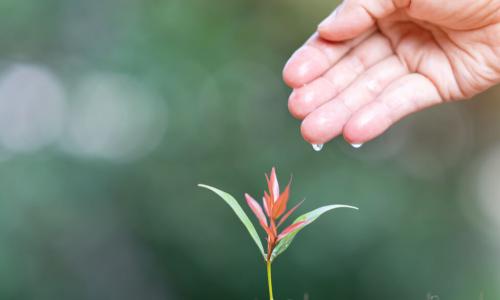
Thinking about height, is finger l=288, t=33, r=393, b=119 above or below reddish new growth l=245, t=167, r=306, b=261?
above

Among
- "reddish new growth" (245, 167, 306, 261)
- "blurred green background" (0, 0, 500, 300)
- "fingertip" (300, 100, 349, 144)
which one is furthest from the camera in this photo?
"blurred green background" (0, 0, 500, 300)

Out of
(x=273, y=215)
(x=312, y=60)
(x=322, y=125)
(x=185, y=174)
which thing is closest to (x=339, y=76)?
(x=312, y=60)

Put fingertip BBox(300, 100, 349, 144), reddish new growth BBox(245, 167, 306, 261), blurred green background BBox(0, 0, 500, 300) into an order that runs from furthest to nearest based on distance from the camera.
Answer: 1. blurred green background BBox(0, 0, 500, 300)
2. fingertip BBox(300, 100, 349, 144)
3. reddish new growth BBox(245, 167, 306, 261)

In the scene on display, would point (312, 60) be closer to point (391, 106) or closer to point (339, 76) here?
point (339, 76)

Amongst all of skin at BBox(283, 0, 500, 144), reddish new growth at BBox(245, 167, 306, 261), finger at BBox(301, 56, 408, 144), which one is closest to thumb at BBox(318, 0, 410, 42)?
skin at BBox(283, 0, 500, 144)

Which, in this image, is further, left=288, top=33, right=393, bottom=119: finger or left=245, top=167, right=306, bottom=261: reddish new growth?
left=288, top=33, right=393, bottom=119: finger

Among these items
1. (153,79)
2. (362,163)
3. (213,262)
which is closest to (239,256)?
(213,262)

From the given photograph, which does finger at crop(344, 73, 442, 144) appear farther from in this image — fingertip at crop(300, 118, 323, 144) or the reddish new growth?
the reddish new growth
